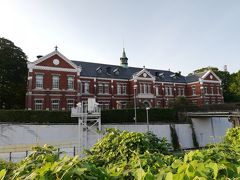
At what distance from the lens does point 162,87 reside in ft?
154

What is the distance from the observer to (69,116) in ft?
94.5

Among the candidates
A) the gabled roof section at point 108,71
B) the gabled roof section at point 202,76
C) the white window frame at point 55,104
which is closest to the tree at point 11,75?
the white window frame at point 55,104

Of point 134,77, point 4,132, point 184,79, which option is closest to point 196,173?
point 4,132

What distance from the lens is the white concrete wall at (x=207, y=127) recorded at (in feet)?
114

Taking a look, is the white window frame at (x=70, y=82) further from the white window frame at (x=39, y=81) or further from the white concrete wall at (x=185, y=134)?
the white concrete wall at (x=185, y=134)

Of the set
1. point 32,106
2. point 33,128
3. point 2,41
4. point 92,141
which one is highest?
point 2,41

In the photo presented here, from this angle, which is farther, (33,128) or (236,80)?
(236,80)

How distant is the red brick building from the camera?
108 feet

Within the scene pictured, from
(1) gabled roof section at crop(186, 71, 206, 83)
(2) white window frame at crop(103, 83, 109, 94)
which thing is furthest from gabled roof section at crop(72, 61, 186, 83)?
(1) gabled roof section at crop(186, 71, 206, 83)

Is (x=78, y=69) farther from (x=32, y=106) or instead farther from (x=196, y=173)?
(x=196, y=173)

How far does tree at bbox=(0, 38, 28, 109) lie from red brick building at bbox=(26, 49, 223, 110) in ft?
22.1

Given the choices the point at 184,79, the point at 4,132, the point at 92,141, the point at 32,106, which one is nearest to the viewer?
the point at 4,132

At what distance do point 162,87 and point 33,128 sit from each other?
29407 mm

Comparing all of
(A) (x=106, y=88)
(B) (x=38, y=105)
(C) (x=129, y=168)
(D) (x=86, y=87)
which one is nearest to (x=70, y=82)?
(D) (x=86, y=87)
